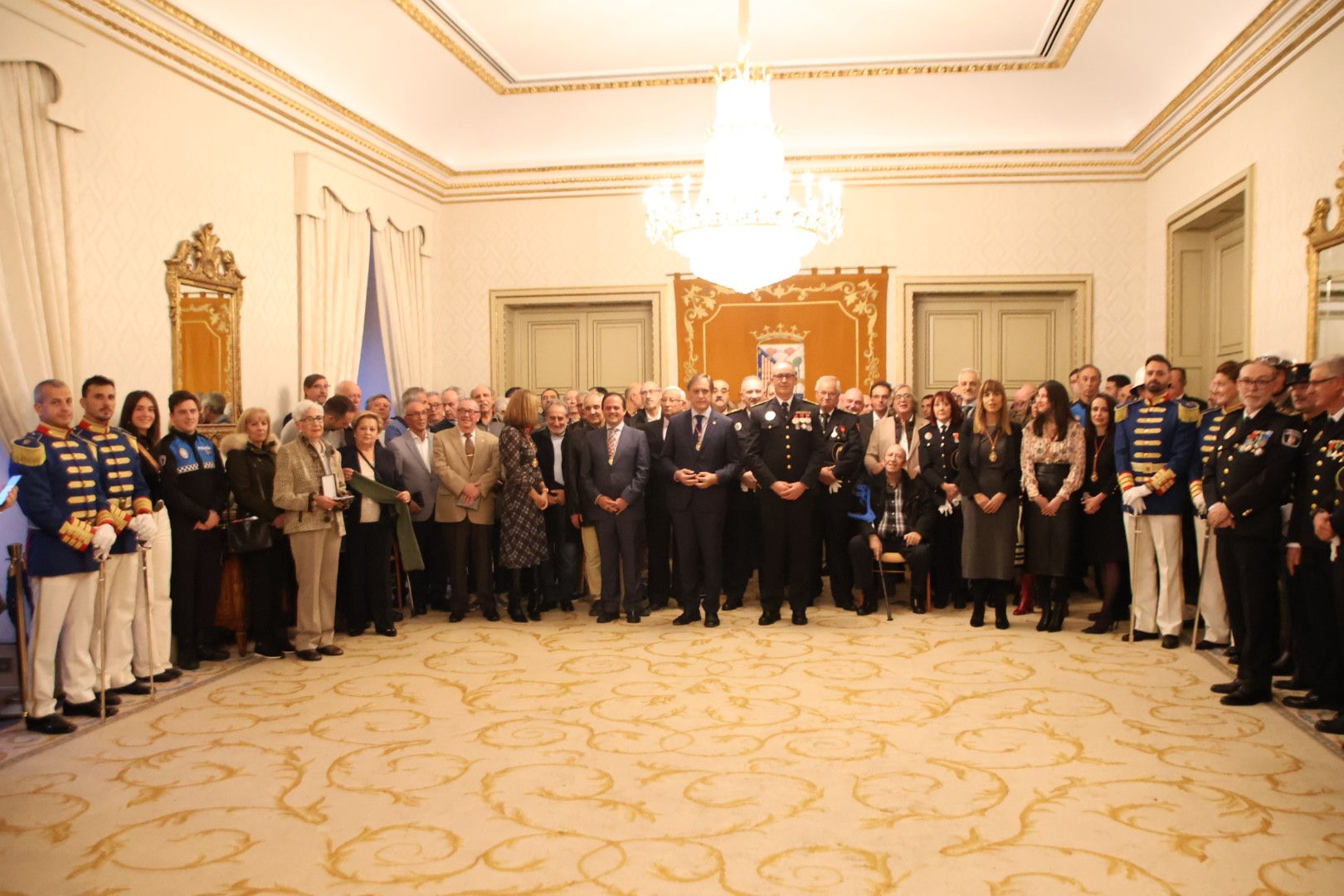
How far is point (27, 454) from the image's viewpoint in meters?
4.32

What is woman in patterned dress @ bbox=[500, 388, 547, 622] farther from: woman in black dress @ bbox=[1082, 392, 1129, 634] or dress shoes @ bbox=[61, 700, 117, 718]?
woman in black dress @ bbox=[1082, 392, 1129, 634]

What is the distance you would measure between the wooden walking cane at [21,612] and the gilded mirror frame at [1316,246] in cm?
694

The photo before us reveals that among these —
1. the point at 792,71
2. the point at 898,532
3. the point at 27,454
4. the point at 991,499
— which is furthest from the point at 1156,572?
the point at 27,454

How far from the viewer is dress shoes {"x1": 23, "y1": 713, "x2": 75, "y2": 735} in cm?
430

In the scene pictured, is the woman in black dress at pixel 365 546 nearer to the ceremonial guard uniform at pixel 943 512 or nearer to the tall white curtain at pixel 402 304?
the tall white curtain at pixel 402 304

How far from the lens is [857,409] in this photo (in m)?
7.57

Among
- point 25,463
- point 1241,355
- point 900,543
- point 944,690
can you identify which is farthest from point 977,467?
point 25,463

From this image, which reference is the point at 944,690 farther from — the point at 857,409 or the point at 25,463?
the point at 25,463

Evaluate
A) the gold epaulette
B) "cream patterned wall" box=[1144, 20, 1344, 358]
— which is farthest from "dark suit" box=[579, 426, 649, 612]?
"cream patterned wall" box=[1144, 20, 1344, 358]

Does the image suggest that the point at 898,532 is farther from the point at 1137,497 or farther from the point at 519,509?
the point at 519,509

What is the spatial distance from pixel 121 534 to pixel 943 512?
16.0 ft

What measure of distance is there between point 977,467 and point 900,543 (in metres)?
0.78

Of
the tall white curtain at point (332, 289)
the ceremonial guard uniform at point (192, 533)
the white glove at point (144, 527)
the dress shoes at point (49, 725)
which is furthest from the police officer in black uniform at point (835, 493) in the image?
the dress shoes at point (49, 725)

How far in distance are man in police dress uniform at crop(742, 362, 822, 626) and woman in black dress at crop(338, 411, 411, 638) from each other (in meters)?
2.30
